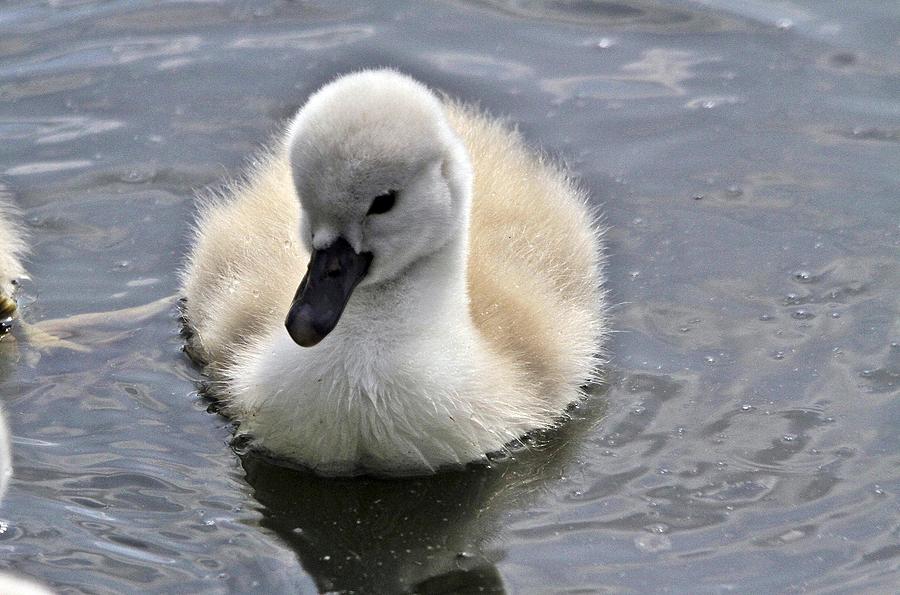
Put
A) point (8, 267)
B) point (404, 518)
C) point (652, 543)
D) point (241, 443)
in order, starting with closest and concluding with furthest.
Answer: point (652, 543) → point (404, 518) → point (241, 443) → point (8, 267)

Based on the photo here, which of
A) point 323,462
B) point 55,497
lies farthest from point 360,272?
point 55,497

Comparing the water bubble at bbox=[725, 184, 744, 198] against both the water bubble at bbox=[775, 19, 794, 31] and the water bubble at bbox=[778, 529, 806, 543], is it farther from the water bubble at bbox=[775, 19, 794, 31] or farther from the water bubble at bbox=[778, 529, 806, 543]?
the water bubble at bbox=[778, 529, 806, 543]

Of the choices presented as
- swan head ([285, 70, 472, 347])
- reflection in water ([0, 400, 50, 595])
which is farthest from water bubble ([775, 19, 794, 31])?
reflection in water ([0, 400, 50, 595])

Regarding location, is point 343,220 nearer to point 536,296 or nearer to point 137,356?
point 536,296

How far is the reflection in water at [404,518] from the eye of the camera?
4.39m

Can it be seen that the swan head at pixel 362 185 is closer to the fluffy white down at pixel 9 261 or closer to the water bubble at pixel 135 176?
the fluffy white down at pixel 9 261

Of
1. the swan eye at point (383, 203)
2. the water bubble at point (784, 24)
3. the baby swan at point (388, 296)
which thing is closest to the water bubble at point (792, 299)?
the baby swan at point (388, 296)

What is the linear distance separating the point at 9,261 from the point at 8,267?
0.02m

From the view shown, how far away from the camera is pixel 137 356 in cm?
530

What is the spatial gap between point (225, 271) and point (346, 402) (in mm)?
837

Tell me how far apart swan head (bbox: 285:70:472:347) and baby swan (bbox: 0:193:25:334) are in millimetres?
1426

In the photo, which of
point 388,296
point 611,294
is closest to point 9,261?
point 388,296

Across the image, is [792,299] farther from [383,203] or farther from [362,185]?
[362,185]

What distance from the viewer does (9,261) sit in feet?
17.8
